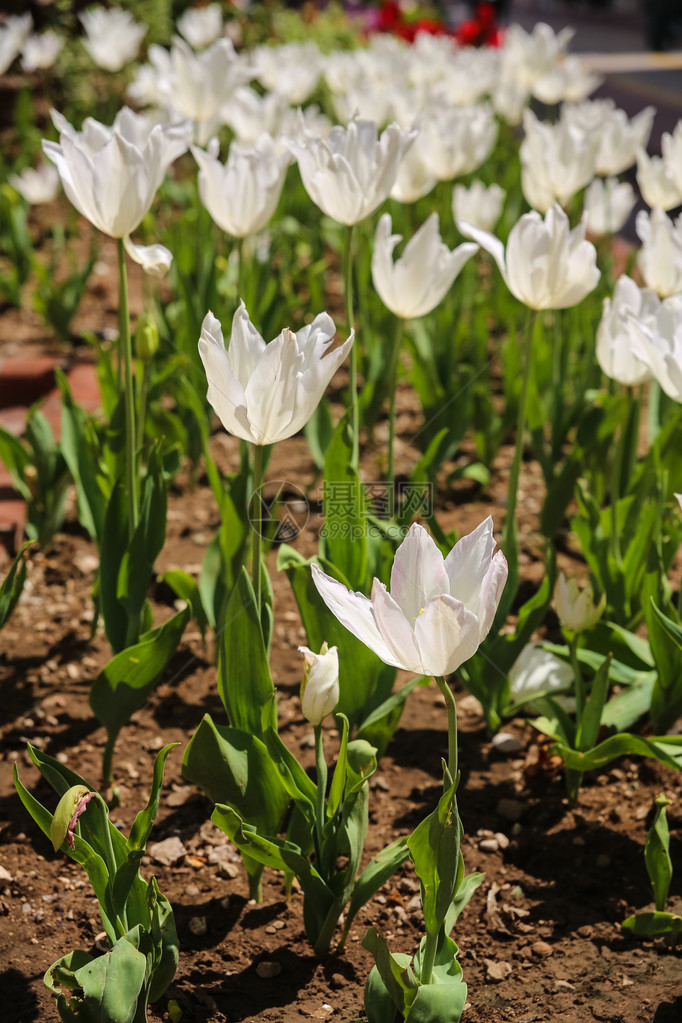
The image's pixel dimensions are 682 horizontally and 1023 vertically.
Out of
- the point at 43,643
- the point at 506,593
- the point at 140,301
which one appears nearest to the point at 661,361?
the point at 506,593

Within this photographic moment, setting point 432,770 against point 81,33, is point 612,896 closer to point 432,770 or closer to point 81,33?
point 432,770

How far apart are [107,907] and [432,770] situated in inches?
32.2

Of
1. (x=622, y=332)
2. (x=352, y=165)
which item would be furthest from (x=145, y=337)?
(x=622, y=332)

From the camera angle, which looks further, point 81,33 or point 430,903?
point 81,33

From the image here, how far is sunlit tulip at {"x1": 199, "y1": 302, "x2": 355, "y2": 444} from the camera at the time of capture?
1390 mm

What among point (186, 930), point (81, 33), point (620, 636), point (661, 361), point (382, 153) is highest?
point (81, 33)

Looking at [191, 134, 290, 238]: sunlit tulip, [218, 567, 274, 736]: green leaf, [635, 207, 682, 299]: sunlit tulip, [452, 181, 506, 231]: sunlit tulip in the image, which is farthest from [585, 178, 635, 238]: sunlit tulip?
[218, 567, 274, 736]: green leaf

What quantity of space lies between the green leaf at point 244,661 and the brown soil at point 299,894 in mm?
333

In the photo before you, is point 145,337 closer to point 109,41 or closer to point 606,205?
point 606,205

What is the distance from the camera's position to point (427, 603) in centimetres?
121

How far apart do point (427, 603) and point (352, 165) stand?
1066 millimetres

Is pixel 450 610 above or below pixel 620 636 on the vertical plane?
above

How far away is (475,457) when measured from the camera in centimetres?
326

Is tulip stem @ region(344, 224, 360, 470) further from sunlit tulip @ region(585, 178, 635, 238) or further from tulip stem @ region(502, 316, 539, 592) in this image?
sunlit tulip @ region(585, 178, 635, 238)
